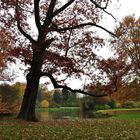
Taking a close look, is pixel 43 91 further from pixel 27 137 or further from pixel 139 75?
pixel 27 137

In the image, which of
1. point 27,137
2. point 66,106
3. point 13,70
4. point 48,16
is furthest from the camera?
point 66,106

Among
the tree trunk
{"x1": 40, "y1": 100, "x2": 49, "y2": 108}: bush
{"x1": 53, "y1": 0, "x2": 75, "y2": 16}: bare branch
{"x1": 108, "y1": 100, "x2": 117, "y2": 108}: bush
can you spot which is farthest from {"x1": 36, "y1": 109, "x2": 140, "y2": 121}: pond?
{"x1": 40, "y1": 100, "x2": 49, "y2": 108}: bush

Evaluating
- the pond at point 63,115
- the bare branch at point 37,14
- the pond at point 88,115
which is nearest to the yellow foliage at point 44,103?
the pond at point 63,115

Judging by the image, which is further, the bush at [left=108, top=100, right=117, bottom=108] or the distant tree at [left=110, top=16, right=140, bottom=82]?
the bush at [left=108, top=100, right=117, bottom=108]

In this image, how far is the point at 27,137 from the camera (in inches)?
534

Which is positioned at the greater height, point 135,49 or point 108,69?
point 135,49

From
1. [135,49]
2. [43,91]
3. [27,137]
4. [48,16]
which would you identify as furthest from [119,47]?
[43,91]

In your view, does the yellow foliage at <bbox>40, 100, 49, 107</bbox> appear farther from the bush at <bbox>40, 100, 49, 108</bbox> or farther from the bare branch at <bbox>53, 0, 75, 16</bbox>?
the bare branch at <bbox>53, 0, 75, 16</bbox>

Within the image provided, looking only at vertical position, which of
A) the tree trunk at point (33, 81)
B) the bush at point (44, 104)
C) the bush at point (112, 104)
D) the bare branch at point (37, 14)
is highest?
the bush at point (44, 104)

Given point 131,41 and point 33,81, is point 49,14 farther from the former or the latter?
point 131,41

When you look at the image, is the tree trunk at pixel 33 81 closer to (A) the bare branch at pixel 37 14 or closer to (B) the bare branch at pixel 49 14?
(A) the bare branch at pixel 37 14

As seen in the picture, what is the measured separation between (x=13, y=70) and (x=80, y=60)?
1921 cm

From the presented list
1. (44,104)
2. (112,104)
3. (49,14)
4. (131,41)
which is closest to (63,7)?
(49,14)

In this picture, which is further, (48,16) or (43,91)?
(43,91)
